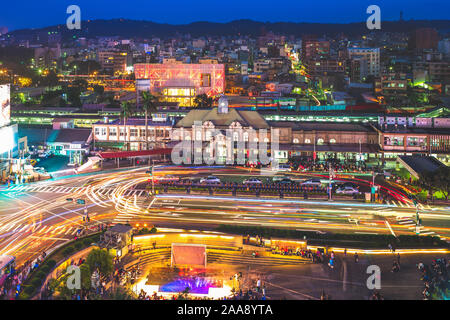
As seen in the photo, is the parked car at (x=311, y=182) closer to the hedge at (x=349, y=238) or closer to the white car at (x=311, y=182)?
the white car at (x=311, y=182)

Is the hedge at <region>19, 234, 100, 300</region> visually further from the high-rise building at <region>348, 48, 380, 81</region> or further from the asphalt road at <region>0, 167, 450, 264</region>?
the high-rise building at <region>348, 48, 380, 81</region>

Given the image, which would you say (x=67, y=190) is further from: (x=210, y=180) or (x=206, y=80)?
(x=206, y=80)

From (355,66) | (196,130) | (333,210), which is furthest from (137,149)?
(355,66)

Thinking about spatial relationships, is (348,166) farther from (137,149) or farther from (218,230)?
(137,149)

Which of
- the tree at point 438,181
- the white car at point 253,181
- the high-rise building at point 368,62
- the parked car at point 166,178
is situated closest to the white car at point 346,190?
the tree at point 438,181

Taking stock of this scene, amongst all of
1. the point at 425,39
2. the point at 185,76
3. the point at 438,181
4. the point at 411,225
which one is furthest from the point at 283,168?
the point at 425,39

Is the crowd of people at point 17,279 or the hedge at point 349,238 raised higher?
the hedge at point 349,238
